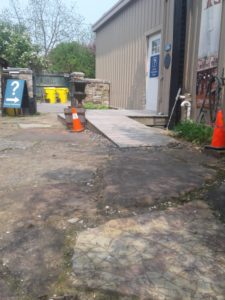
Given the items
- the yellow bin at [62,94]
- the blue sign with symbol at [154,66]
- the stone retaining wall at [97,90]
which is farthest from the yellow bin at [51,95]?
the blue sign with symbol at [154,66]

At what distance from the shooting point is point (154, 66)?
31.7 feet

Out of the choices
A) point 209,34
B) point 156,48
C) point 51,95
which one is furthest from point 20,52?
point 209,34

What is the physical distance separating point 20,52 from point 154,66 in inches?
596

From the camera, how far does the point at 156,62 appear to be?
9.48 metres

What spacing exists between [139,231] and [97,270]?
21.4 inches

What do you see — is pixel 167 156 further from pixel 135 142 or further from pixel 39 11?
pixel 39 11

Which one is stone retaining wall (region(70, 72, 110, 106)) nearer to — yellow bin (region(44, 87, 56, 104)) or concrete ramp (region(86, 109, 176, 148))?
yellow bin (region(44, 87, 56, 104))

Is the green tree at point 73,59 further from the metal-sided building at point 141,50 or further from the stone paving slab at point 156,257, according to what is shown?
the stone paving slab at point 156,257

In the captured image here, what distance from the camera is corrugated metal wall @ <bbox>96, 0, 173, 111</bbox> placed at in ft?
30.3

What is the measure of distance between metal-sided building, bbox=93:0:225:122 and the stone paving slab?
437 cm

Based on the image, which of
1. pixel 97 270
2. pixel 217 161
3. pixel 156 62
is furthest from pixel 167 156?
pixel 156 62

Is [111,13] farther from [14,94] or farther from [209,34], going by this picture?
[209,34]

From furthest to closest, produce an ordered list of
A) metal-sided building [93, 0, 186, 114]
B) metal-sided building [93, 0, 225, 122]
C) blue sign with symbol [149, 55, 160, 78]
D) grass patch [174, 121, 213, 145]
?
1. blue sign with symbol [149, 55, 160, 78]
2. metal-sided building [93, 0, 186, 114]
3. metal-sided building [93, 0, 225, 122]
4. grass patch [174, 121, 213, 145]

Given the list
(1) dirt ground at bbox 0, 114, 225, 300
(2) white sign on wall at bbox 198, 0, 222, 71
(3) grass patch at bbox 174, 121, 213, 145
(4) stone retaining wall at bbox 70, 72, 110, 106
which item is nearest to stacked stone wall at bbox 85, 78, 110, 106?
(4) stone retaining wall at bbox 70, 72, 110, 106
